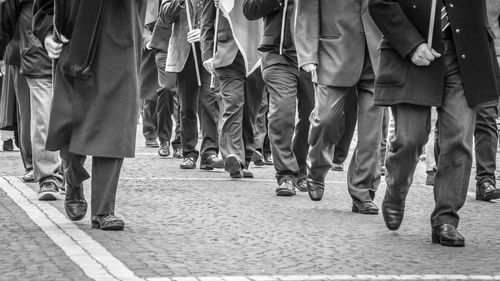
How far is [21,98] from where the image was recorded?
9883 mm

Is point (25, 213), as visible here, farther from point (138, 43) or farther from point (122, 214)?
point (138, 43)

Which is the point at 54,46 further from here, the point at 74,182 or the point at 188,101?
the point at 188,101

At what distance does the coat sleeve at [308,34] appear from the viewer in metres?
9.05

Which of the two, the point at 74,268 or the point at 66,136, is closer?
the point at 74,268

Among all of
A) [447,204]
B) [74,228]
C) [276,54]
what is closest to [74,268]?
[74,228]

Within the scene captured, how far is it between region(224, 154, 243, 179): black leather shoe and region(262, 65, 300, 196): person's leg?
1.42m

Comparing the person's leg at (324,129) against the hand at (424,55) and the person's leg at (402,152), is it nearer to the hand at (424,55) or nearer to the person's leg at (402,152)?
the person's leg at (402,152)

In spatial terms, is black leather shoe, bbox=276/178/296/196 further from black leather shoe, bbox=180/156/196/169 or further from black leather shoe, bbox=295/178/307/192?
black leather shoe, bbox=180/156/196/169

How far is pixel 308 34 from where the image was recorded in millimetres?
9078

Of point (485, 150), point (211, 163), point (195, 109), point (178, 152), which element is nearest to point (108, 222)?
point (485, 150)

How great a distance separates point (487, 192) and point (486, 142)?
0.48m

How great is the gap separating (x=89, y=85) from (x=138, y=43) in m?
0.39

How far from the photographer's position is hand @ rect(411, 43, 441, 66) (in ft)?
22.8

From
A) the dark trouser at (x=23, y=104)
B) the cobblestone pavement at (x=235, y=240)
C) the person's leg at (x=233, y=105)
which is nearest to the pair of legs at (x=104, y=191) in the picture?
the cobblestone pavement at (x=235, y=240)
